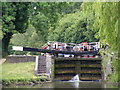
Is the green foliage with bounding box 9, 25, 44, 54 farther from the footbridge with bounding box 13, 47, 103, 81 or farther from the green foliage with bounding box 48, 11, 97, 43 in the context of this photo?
the footbridge with bounding box 13, 47, 103, 81

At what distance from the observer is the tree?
25.7 metres

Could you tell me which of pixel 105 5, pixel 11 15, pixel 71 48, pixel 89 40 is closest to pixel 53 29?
pixel 89 40

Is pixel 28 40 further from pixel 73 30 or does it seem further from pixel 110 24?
pixel 110 24

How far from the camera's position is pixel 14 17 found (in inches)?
1034

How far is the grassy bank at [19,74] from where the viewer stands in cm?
2242

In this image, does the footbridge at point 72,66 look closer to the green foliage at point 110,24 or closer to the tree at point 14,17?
the tree at point 14,17

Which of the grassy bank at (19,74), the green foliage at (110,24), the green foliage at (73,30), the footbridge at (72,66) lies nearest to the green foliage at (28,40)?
the green foliage at (73,30)

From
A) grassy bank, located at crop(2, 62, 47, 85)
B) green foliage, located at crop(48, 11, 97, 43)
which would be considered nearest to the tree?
grassy bank, located at crop(2, 62, 47, 85)

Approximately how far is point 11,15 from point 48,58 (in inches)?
174

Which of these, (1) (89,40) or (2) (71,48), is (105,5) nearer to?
(2) (71,48)

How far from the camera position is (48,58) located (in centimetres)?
2644

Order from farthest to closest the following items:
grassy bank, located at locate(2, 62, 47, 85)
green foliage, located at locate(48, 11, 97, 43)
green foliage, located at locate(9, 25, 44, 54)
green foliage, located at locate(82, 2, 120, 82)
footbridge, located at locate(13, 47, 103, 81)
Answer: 1. green foliage, located at locate(9, 25, 44, 54)
2. green foliage, located at locate(48, 11, 97, 43)
3. footbridge, located at locate(13, 47, 103, 81)
4. grassy bank, located at locate(2, 62, 47, 85)
5. green foliage, located at locate(82, 2, 120, 82)

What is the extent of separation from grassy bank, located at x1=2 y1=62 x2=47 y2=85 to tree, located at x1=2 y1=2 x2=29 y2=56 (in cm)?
269

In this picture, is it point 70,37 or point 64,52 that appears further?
point 70,37
